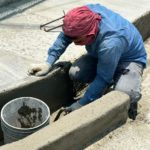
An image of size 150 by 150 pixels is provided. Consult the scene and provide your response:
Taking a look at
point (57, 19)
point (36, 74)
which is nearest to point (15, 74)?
point (36, 74)

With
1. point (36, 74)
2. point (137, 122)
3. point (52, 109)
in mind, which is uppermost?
point (36, 74)

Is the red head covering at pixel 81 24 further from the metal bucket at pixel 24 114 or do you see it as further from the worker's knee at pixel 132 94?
the metal bucket at pixel 24 114

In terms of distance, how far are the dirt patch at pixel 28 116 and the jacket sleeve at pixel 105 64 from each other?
1.82ft

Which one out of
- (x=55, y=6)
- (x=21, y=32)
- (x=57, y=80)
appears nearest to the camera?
(x=57, y=80)

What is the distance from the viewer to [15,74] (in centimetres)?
521

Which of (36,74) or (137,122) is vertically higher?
(36,74)

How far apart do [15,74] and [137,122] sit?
5.59 feet

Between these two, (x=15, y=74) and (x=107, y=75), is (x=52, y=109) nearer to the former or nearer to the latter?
(x=15, y=74)

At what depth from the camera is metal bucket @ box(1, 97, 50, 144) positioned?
4.50 metres

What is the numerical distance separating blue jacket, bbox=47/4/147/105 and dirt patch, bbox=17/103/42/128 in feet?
1.79

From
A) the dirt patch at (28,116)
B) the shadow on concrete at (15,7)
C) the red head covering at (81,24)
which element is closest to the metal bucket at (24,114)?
the dirt patch at (28,116)

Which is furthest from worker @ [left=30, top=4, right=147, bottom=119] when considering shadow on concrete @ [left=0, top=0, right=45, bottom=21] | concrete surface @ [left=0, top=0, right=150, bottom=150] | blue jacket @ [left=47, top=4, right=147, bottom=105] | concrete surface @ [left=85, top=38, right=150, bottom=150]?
shadow on concrete @ [left=0, top=0, right=45, bottom=21]

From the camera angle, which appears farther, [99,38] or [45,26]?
[45,26]

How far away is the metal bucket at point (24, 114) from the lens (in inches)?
177
